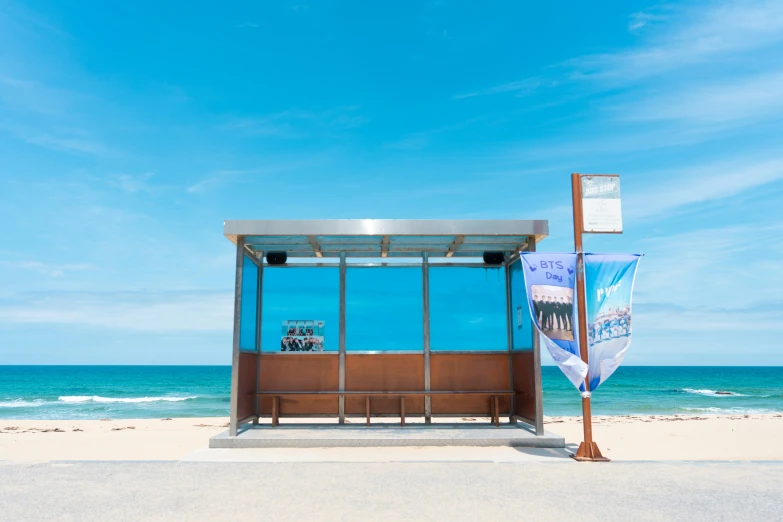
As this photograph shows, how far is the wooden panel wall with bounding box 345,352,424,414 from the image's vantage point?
1003 centimetres

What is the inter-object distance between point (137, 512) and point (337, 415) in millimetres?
5154

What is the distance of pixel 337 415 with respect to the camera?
9914 millimetres

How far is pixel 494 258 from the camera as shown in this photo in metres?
10.3

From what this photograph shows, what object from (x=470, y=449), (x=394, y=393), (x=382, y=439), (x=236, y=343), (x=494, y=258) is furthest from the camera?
(x=494, y=258)

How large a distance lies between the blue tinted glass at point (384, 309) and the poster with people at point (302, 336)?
1.51ft

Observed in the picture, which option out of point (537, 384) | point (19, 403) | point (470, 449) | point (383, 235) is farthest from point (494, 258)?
point (19, 403)

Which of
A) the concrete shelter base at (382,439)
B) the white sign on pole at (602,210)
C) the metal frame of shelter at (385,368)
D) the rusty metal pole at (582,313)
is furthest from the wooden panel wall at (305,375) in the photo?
the white sign on pole at (602,210)

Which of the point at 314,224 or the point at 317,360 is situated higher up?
the point at 314,224

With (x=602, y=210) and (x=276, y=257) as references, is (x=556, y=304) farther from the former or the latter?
(x=276, y=257)

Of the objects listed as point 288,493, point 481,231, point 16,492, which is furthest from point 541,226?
point 16,492

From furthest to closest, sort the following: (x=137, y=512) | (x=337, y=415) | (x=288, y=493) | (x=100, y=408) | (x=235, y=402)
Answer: (x=100, y=408) < (x=337, y=415) < (x=235, y=402) < (x=288, y=493) < (x=137, y=512)

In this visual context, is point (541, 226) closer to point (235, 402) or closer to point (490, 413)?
point (490, 413)

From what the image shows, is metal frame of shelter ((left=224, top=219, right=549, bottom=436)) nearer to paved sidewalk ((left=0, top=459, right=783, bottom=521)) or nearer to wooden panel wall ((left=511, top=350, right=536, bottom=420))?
wooden panel wall ((left=511, top=350, right=536, bottom=420))

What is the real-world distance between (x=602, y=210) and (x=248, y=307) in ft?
17.1
